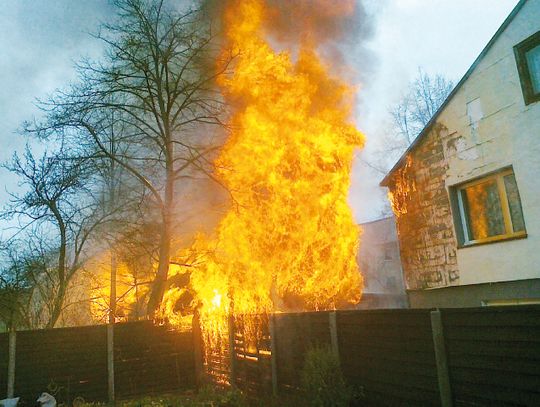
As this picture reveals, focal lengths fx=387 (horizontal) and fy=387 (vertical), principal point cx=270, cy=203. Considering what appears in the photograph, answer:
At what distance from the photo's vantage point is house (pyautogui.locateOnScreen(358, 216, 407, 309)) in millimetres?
33469

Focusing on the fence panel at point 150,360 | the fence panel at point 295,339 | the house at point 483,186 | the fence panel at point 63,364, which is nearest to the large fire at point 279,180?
the fence panel at point 150,360

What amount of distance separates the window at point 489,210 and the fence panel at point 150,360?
313 inches

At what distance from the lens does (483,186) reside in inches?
360

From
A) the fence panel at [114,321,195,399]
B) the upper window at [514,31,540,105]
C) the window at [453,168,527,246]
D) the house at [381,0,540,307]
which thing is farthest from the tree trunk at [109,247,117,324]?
the upper window at [514,31,540,105]

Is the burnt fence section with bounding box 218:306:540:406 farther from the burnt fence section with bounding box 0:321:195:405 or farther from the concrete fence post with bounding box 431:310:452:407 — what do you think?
the burnt fence section with bounding box 0:321:195:405

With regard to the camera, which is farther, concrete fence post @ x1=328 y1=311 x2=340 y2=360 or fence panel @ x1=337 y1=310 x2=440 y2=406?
concrete fence post @ x1=328 y1=311 x2=340 y2=360

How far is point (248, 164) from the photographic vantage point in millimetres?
13297

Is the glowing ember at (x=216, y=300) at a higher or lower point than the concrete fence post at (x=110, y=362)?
higher

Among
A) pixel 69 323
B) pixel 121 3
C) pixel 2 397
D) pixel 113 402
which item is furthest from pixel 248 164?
pixel 69 323

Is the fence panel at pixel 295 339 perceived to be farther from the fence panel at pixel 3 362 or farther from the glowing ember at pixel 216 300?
the fence panel at pixel 3 362

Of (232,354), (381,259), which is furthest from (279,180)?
(381,259)

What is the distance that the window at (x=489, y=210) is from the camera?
27.5ft

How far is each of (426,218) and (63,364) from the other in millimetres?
9968

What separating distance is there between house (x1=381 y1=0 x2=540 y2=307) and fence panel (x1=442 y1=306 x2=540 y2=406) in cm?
422
